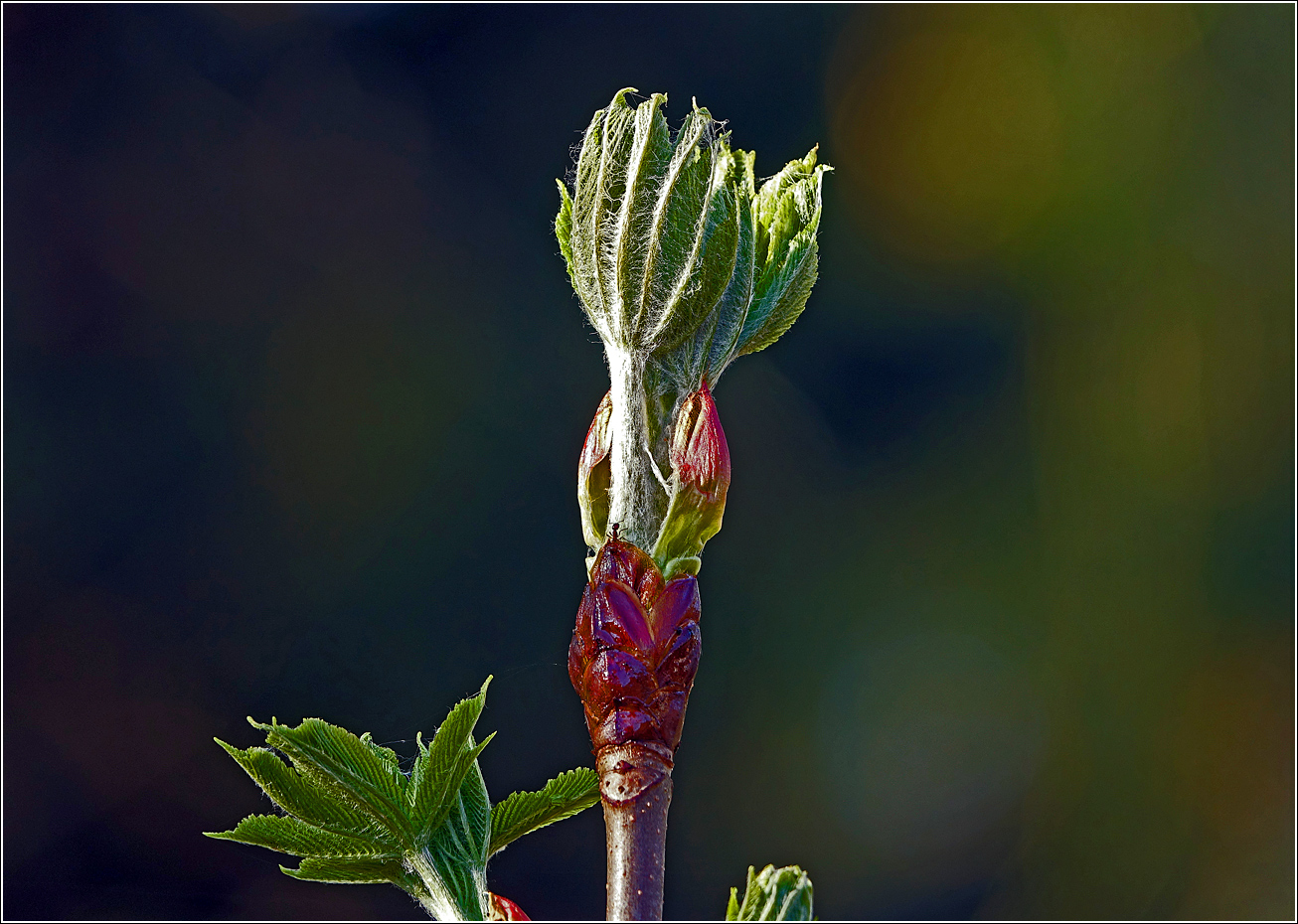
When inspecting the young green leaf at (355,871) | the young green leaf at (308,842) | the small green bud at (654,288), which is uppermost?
the small green bud at (654,288)

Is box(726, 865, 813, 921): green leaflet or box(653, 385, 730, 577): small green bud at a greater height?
box(653, 385, 730, 577): small green bud

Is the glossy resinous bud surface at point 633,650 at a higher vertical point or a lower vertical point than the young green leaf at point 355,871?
higher

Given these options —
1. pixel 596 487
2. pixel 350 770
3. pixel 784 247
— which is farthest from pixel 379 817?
pixel 784 247

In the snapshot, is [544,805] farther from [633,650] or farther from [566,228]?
[566,228]

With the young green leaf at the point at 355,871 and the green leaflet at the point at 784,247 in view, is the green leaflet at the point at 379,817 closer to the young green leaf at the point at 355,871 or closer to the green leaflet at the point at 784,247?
the young green leaf at the point at 355,871

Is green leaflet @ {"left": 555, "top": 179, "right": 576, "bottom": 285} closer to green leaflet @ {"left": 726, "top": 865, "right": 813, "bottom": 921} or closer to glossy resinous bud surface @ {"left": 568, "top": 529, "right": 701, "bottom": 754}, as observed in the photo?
glossy resinous bud surface @ {"left": 568, "top": 529, "right": 701, "bottom": 754}

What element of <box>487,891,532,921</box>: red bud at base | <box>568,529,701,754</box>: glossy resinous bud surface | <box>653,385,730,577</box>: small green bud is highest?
<box>653,385,730,577</box>: small green bud

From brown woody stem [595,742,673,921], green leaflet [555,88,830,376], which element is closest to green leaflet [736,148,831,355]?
green leaflet [555,88,830,376]

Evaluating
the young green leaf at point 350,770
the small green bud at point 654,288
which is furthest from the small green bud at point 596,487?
the young green leaf at point 350,770
